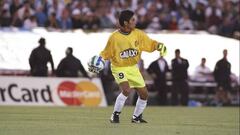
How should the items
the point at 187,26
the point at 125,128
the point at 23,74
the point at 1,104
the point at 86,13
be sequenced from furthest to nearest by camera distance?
the point at 187,26 → the point at 86,13 → the point at 23,74 → the point at 1,104 → the point at 125,128

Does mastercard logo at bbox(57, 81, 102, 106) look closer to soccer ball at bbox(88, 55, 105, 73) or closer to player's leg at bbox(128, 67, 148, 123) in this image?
soccer ball at bbox(88, 55, 105, 73)

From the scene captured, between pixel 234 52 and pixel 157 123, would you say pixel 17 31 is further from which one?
pixel 157 123

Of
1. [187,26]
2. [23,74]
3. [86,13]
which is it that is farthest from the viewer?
[187,26]

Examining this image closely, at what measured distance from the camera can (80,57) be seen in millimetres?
30156

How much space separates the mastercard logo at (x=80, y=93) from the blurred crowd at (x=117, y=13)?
331cm

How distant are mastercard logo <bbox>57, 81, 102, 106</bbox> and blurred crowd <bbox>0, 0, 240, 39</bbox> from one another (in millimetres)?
3309

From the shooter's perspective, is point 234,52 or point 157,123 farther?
point 234,52

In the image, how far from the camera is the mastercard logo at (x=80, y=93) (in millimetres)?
27609

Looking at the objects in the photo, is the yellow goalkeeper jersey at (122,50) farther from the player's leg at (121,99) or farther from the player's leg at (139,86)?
the player's leg at (121,99)

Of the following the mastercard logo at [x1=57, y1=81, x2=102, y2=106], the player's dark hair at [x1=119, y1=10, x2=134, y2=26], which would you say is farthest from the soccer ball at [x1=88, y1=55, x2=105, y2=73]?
the mastercard logo at [x1=57, y1=81, x2=102, y2=106]

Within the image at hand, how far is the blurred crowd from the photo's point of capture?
29.8 m

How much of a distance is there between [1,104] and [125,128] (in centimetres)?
1194

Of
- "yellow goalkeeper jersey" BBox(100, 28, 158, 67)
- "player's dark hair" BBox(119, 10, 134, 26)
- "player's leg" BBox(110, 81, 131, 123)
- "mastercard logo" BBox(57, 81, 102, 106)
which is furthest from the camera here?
"mastercard logo" BBox(57, 81, 102, 106)

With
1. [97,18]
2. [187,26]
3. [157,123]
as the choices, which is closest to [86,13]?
[97,18]
